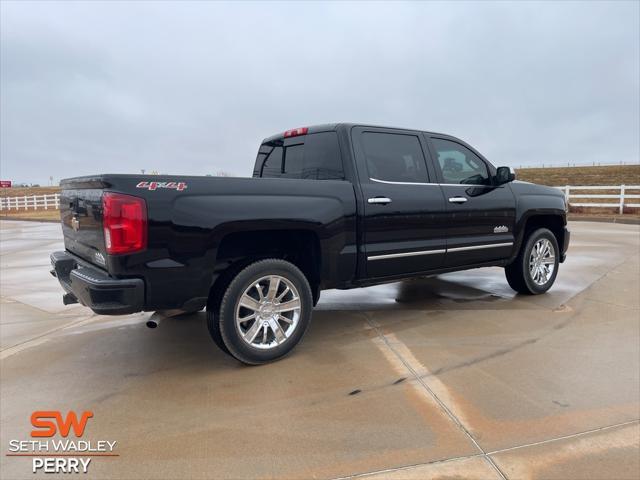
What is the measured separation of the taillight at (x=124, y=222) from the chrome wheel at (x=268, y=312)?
34.9 inches

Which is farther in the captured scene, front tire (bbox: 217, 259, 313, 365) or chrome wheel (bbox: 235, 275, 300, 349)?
chrome wheel (bbox: 235, 275, 300, 349)

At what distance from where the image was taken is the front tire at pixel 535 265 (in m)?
5.63

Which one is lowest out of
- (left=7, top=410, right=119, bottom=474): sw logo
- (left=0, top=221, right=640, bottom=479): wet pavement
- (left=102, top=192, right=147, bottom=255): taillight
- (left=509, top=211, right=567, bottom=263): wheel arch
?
(left=7, top=410, right=119, bottom=474): sw logo

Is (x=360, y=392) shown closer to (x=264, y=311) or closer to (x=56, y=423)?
(x=264, y=311)

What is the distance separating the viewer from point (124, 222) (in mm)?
2990

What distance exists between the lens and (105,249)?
308cm

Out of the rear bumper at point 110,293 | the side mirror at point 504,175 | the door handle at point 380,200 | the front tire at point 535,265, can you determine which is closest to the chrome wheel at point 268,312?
the rear bumper at point 110,293

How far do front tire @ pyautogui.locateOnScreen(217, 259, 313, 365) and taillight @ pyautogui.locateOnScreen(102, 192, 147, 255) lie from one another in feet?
2.48

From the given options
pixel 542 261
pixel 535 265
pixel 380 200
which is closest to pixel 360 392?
pixel 380 200

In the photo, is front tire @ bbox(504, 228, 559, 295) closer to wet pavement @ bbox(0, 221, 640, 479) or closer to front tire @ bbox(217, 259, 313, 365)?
wet pavement @ bbox(0, 221, 640, 479)

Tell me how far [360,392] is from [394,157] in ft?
7.62

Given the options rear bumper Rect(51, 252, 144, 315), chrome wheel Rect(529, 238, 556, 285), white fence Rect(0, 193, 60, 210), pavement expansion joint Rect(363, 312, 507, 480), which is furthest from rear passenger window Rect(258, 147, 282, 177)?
white fence Rect(0, 193, 60, 210)

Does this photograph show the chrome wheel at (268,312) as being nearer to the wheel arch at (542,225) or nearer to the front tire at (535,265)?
the wheel arch at (542,225)

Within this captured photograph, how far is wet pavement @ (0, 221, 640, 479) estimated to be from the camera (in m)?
2.44
